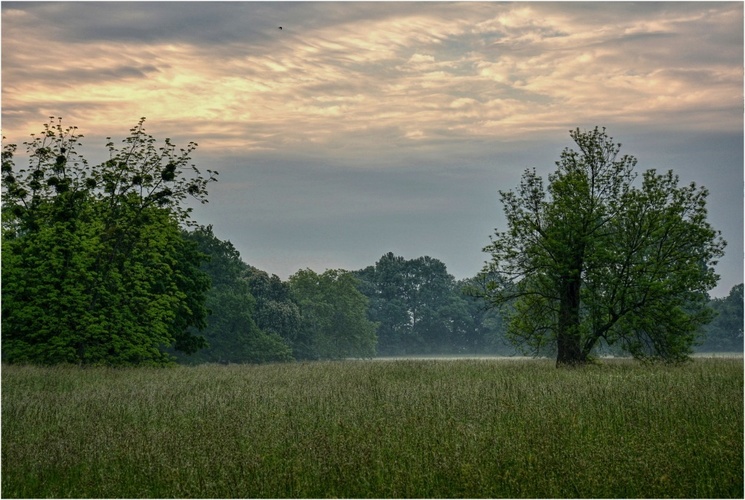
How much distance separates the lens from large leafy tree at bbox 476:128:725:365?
29.2m

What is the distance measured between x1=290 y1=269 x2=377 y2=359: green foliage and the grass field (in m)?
73.9

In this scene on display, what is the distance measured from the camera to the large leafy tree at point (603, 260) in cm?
2917

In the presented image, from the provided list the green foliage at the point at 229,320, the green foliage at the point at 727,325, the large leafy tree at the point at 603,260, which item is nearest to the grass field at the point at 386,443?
the large leafy tree at the point at 603,260

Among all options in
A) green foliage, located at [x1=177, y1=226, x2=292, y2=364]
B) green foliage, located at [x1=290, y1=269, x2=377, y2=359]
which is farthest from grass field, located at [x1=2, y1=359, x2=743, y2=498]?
green foliage, located at [x1=290, y1=269, x2=377, y2=359]

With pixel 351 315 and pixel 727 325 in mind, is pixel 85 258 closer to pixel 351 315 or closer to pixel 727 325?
pixel 351 315

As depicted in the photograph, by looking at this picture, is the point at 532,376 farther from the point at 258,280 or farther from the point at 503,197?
the point at 258,280

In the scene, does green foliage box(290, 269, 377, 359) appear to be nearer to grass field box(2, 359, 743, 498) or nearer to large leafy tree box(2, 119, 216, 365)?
large leafy tree box(2, 119, 216, 365)

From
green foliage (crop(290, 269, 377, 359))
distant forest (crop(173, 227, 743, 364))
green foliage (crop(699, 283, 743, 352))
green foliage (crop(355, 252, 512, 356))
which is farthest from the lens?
green foliage (crop(355, 252, 512, 356))

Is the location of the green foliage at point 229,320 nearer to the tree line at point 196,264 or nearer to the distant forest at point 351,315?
the distant forest at point 351,315

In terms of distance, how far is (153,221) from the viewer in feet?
112

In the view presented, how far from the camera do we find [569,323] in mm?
30438

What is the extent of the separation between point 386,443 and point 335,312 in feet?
276

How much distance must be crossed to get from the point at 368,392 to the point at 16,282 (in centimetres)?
2050

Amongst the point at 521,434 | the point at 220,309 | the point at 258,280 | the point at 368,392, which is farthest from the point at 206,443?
the point at 258,280
